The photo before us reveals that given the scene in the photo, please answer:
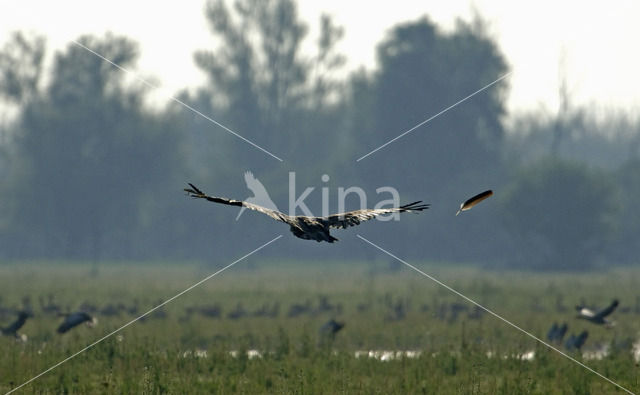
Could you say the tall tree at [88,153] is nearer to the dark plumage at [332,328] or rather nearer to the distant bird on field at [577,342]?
the dark plumage at [332,328]

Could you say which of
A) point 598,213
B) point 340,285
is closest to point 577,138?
point 598,213

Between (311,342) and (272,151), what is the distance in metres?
73.3

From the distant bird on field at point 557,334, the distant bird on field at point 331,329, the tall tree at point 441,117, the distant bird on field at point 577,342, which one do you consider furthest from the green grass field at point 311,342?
the tall tree at point 441,117

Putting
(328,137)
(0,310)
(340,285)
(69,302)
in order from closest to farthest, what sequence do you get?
(0,310)
(69,302)
(340,285)
(328,137)

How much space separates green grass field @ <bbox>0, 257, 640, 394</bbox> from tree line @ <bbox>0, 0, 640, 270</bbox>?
3303 centimetres

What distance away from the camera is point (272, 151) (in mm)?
98625

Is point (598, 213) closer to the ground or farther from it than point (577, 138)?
closer to the ground

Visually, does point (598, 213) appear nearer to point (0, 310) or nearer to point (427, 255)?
point (427, 255)

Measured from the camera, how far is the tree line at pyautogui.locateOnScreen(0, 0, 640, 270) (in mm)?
89000

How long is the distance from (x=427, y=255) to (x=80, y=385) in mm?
76495

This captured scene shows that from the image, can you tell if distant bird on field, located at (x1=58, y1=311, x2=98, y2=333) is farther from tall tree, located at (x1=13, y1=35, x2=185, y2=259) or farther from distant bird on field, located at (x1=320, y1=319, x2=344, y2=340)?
tall tree, located at (x1=13, y1=35, x2=185, y2=259)

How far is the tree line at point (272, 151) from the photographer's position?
8900 centimetres

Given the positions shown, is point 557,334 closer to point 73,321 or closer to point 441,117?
point 73,321

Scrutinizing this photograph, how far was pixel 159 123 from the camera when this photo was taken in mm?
93250
